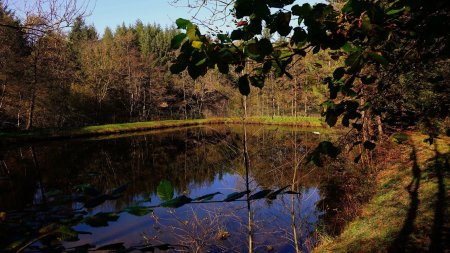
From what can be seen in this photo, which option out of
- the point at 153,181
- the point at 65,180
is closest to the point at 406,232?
the point at 153,181

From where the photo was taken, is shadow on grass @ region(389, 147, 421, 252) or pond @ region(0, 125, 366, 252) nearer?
shadow on grass @ region(389, 147, 421, 252)

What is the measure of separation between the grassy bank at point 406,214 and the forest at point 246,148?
0.07 metres

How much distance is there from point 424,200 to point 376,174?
602 cm

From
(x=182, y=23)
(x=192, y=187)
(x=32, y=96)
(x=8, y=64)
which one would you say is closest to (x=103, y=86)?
(x=32, y=96)

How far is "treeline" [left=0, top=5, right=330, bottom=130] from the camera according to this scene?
3111cm

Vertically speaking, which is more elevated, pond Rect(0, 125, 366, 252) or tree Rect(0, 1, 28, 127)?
tree Rect(0, 1, 28, 127)

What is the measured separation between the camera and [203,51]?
1.68 m

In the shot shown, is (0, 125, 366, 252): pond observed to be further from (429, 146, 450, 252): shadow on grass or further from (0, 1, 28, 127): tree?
(0, 1, 28, 127): tree

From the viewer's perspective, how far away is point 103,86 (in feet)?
158

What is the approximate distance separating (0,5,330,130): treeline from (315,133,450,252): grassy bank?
15.8ft

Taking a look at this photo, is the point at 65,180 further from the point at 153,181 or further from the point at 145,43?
the point at 145,43

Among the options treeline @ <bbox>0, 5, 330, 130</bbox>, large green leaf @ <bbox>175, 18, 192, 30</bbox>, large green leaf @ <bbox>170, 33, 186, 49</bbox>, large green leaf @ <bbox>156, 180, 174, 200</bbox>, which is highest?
treeline @ <bbox>0, 5, 330, 130</bbox>

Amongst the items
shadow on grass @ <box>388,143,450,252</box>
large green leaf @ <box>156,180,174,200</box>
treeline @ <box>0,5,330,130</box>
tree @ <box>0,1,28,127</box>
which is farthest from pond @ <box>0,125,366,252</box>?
tree @ <box>0,1,28,127</box>

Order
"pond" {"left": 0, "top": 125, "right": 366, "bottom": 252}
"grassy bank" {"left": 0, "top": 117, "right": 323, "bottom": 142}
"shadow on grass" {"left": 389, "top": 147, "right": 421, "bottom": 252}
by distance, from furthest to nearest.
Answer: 1. "grassy bank" {"left": 0, "top": 117, "right": 323, "bottom": 142}
2. "pond" {"left": 0, "top": 125, "right": 366, "bottom": 252}
3. "shadow on grass" {"left": 389, "top": 147, "right": 421, "bottom": 252}
